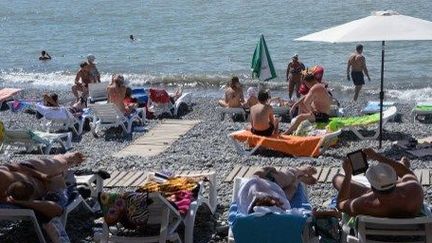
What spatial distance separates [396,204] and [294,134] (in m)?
5.91

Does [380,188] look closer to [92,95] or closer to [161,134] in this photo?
[161,134]

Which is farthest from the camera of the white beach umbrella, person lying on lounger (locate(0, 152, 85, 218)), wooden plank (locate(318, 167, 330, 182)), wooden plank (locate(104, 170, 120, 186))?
the white beach umbrella

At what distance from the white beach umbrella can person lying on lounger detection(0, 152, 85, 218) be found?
4.03 m

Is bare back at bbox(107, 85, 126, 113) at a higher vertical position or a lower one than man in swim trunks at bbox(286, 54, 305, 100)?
higher

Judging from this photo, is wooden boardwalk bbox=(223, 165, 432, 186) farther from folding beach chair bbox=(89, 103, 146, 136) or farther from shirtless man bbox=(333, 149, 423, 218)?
folding beach chair bbox=(89, 103, 146, 136)

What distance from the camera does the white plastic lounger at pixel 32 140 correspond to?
12.1m

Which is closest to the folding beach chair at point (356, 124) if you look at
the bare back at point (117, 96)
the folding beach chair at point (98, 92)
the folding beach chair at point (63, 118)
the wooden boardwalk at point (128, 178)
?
the wooden boardwalk at point (128, 178)

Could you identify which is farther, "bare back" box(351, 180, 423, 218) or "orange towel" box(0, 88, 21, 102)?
"orange towel" box(0, 88, 21, 102)

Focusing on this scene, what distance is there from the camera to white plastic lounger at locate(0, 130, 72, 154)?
475 inches

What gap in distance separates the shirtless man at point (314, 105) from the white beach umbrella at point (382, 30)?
5.52ft

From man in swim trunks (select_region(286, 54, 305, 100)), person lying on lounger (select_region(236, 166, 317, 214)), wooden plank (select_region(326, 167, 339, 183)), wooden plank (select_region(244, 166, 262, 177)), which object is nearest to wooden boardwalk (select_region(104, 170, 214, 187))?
wooden plank (select_region(244, 166, 262, 177))

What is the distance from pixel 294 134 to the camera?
12.1m

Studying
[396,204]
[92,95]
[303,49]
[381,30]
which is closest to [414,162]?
[381,30]

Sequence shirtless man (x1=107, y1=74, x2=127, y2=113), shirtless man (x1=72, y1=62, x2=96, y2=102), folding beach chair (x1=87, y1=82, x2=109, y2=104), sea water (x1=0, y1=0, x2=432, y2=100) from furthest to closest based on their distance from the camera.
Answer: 1. sea water (x1=0, y1=0, x2=432, y2=100)
2. shirtless man (x1=72, y1=62, x2=96, y2=102)
3. folding beach chair (x1=87, y1=82, x2=109, y2=104)
4. shirtless man (x1=107, y1=74, x2=127, y2=113)
